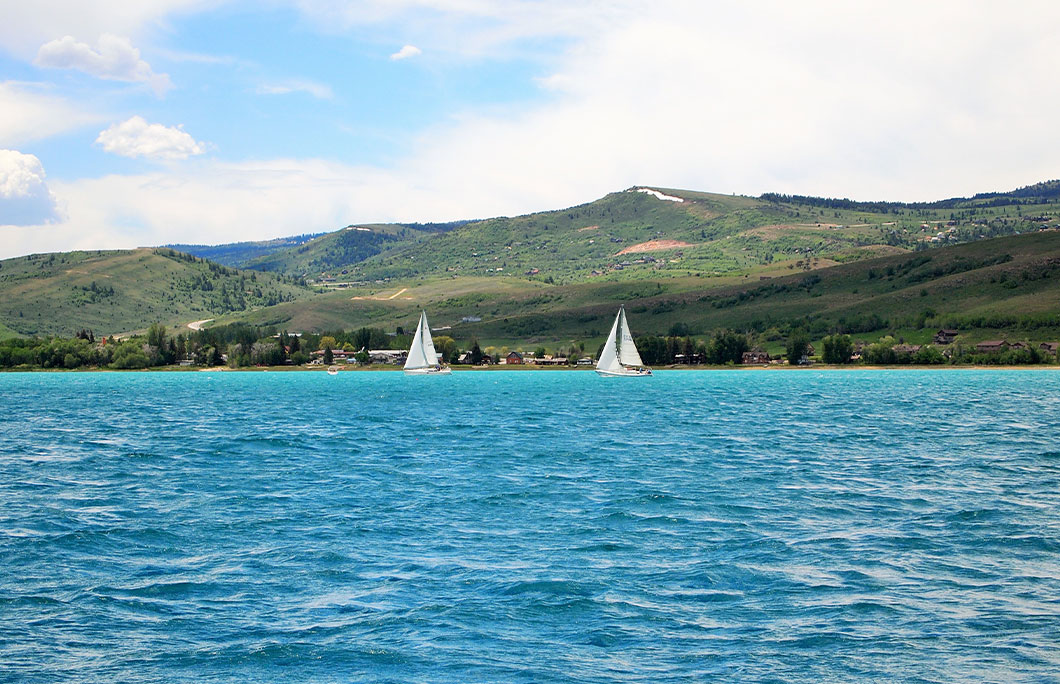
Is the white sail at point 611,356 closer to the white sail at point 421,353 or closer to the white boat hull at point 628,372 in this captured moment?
the white boat hull at point 628,372

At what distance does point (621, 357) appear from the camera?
177000mm

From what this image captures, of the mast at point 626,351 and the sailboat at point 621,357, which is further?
the mast at point 626,351

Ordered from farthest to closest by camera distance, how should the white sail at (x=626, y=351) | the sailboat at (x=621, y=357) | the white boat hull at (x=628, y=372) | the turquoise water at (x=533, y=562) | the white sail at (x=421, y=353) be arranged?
the white sail at (x=421, y=353), the white sail at (x=626, y=351), the sailboat at (x=621, y=357), the white boat hull at (x=628, y=372), the turquoise water at (x=533, y=562)

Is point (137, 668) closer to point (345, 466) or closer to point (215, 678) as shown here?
point (215, 678)

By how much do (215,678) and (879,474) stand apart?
3324 cm

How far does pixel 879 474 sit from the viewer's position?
42.4 m

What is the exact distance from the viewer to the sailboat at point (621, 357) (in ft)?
579

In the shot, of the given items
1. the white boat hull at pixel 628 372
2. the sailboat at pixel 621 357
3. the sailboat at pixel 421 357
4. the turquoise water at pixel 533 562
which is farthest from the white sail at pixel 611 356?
the turquoise water at pixel 533 562

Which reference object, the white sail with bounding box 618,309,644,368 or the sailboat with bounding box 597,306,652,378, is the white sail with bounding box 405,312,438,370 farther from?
the white sail with bounding box 618,309,644,368

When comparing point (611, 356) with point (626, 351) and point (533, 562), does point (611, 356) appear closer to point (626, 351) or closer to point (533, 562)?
point (626, 351)

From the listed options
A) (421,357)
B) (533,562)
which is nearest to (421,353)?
(421,357)

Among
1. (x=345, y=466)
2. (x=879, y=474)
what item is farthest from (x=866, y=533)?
(x=345, y=466)

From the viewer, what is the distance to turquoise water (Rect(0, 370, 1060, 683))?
18.1 metres

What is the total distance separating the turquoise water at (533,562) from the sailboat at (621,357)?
11925cm
